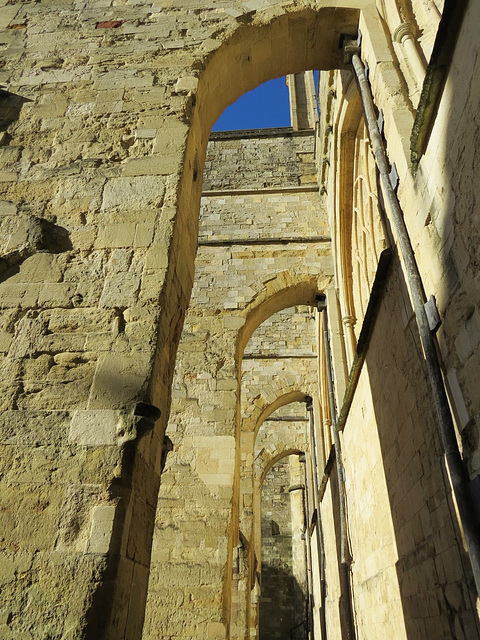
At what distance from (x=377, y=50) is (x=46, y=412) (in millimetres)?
3439

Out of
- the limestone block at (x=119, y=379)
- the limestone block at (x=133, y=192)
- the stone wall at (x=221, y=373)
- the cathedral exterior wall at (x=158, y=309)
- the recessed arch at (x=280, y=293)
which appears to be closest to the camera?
the cathedral exterior wall at (x=158, y=309)

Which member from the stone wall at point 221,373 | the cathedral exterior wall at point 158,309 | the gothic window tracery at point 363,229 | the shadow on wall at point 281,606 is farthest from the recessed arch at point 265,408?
the shadow on wall at point 281,606

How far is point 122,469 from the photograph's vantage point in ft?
6.25

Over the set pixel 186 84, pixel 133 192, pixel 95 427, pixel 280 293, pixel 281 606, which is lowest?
pixel 95 427

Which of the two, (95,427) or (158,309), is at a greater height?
(158,309)

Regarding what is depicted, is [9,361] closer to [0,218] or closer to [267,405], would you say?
[0,218]

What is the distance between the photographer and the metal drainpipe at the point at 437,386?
1742 mm

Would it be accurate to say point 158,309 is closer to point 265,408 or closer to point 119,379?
point 119,379

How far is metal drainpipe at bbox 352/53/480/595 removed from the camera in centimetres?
174

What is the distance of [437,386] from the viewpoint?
2100mm

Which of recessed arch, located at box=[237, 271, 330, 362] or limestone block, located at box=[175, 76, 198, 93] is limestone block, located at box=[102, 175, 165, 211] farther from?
recessed arch, located at box=[237, 271, 330, 362]

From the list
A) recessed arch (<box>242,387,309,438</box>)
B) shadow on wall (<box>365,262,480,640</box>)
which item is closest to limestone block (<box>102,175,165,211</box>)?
shadow on wall (<box>365,262,480,640</box>)

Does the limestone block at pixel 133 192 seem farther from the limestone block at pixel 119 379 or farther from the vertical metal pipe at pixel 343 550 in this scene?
the vertical metal pipe at pixel 343 550

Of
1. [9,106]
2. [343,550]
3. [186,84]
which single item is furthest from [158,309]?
[343,550]
